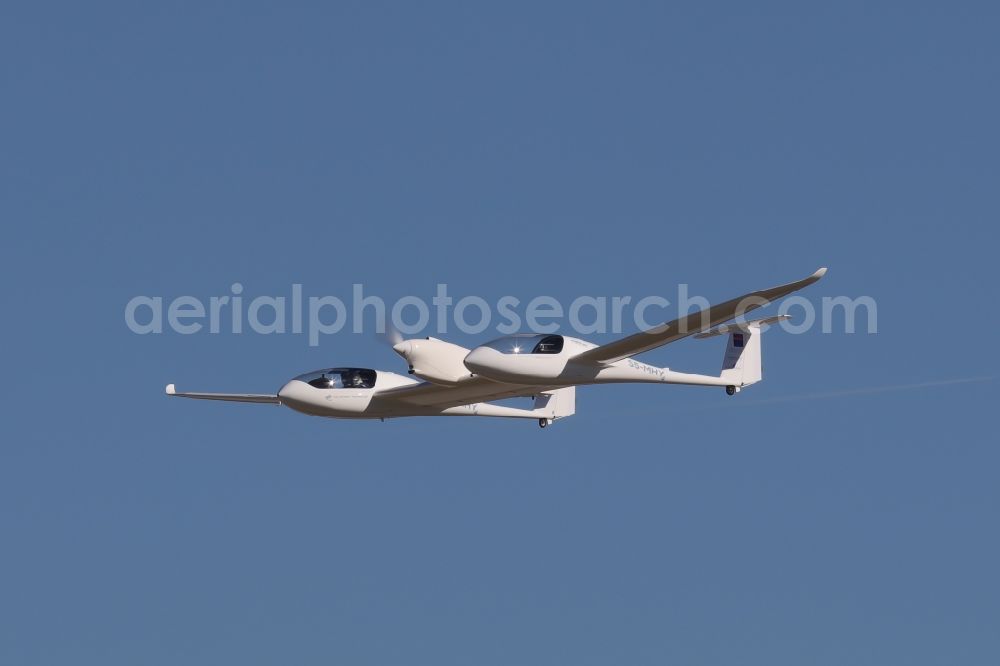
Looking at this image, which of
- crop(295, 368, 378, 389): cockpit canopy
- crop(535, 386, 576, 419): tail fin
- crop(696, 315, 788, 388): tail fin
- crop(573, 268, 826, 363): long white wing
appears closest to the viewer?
crop(573, 268, 826, 363): long white wing

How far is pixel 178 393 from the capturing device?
240ft

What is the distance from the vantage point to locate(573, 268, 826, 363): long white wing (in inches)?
2137

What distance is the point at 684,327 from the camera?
190ft

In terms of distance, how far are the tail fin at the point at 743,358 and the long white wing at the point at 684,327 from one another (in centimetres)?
953

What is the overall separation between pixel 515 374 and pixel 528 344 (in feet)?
3.66

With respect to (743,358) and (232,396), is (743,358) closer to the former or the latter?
(743,358)

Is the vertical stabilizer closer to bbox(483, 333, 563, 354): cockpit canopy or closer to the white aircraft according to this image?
the white aircraft

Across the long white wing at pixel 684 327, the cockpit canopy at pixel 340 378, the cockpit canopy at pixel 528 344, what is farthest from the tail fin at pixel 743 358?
the cockpit canopy at pixel 340 378

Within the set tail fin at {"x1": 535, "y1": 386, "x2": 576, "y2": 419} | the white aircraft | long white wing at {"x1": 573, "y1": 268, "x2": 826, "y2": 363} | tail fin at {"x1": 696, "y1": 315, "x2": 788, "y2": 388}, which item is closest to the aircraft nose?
the white aircraft

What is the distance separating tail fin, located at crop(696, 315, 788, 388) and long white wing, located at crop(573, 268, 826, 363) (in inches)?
375

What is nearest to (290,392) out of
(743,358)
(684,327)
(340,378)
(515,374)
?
(340,378)

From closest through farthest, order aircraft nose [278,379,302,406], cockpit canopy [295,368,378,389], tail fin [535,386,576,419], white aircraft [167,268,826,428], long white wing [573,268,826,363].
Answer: long white wing [573,268,826,363], white aircraft [167,268,826,428], aircraft nose [278,379,302,406], cockpit canopy [295,368,378,389], tail fin [535,386,576,419]

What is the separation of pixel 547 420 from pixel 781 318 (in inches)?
415

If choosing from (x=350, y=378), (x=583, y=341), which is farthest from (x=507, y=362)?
(x=350, y=378)
